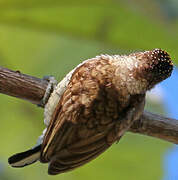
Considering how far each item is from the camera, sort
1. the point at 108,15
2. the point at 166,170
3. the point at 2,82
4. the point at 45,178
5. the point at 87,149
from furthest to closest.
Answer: the point at 45,178, the point at 166,170, the point at 108,15, the point at 87,149, the point at 2,82

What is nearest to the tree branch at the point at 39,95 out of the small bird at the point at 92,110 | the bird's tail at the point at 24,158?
the small bird at the point at 92,110

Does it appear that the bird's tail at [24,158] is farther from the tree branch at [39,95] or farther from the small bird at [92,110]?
the tree branch at [39,95]

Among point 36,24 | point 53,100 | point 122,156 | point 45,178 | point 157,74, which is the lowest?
point 45,178

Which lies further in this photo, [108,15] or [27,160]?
[108,15]

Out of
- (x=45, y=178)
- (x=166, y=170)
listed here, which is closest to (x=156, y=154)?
(x=166, y=170)

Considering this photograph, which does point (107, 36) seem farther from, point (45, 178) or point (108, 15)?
point (45, 178)

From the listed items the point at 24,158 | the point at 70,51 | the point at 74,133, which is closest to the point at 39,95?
the point at 74,133

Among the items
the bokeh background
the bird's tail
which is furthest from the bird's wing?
the bokeh background
